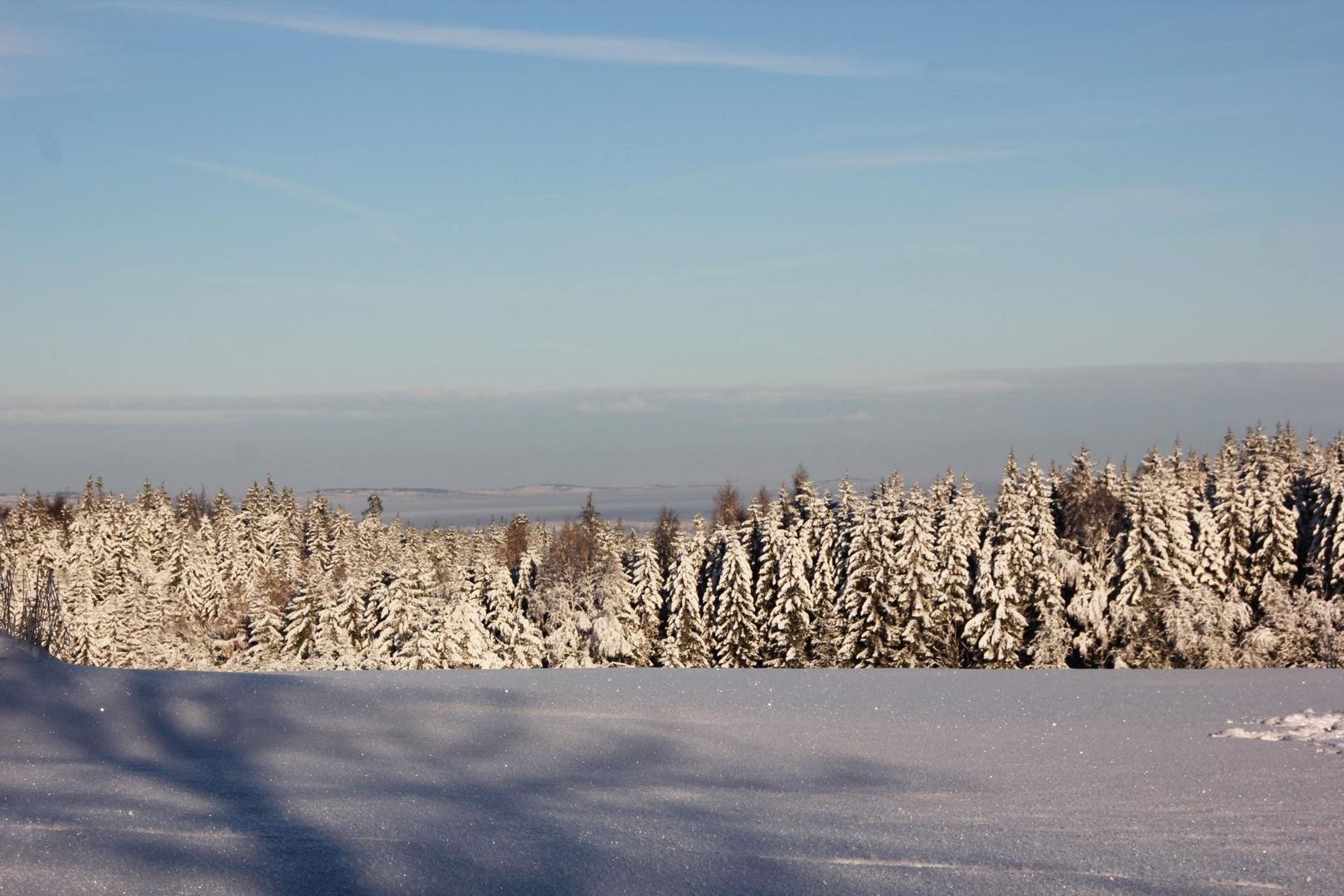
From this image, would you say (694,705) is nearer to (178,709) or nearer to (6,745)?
(178,709)

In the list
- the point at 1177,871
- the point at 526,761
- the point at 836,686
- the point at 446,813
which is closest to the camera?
the point at 1177,871

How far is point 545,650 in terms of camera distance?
45.5 metres

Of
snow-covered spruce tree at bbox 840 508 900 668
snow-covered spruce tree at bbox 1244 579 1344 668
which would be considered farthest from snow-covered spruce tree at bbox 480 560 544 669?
snow-covered spruce tree at bbox 1244 579 1344 668

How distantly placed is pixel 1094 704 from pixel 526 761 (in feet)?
16.7

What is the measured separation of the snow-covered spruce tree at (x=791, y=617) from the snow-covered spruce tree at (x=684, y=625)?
2.80 m

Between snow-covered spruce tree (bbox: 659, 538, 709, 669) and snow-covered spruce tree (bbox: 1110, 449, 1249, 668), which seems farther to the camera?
snow-covered spruce tree (bbox: 659, 538, 709, 669)

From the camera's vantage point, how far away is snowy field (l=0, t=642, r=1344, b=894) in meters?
5.09

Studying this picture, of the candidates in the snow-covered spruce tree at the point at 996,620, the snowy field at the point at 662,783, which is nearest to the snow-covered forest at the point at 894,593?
the snow-covered spruce tree at the point at 996,620

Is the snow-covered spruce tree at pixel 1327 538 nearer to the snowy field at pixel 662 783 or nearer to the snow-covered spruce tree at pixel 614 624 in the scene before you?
the snow-covered spruce tree at pixel 614 624

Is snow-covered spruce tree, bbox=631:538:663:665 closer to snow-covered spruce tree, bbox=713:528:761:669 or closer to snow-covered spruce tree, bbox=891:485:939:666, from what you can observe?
snow-covered spruce tree, bbox=713:528:761:669

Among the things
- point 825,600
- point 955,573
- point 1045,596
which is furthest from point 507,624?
point 1045,596

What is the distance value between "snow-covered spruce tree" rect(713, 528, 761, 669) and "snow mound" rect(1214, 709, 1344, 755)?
3374cm

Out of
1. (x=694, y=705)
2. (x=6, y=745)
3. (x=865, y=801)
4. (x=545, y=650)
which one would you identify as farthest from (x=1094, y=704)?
(x=545, y=650)

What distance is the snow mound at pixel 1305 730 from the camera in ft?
26.9
